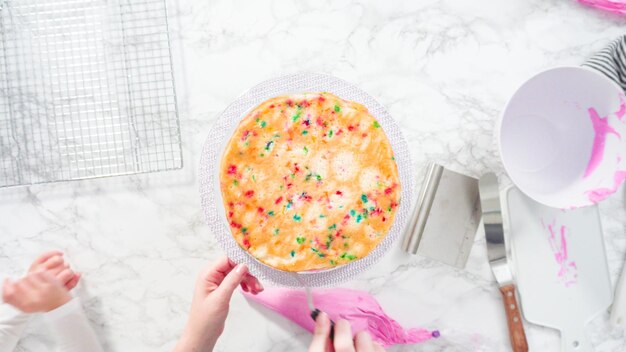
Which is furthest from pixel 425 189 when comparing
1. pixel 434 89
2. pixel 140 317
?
pixel 140 317

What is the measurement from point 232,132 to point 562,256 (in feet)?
2.09

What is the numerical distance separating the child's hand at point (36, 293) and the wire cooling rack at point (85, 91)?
0.17 meters

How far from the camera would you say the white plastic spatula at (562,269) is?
0.93 meters

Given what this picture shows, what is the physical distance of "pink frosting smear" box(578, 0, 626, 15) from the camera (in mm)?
907

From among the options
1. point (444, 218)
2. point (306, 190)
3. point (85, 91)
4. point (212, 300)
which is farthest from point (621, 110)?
point (85, 91)

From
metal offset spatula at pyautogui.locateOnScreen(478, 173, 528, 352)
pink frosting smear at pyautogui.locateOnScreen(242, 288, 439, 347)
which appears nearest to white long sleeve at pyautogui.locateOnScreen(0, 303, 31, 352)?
pink frosting smear at pyautogui.locateOnScreen(242, 288, 439, 347)

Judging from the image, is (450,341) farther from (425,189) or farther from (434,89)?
(434,89)

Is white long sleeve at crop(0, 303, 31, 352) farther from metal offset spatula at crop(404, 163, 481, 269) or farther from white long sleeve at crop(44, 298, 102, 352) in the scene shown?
metal offset spatula at crop(404, 163, 481, 269)

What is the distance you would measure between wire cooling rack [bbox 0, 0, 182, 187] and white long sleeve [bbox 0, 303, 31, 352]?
0.22 m

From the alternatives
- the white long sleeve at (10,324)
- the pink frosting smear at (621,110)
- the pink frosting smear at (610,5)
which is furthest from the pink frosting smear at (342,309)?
the pink frosting smear at (610,5)

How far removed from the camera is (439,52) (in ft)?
3.04

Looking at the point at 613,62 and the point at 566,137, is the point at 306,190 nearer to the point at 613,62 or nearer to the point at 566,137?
the point at 566,137

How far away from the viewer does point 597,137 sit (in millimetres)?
877

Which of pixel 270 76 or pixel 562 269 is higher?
pixel 270 76
